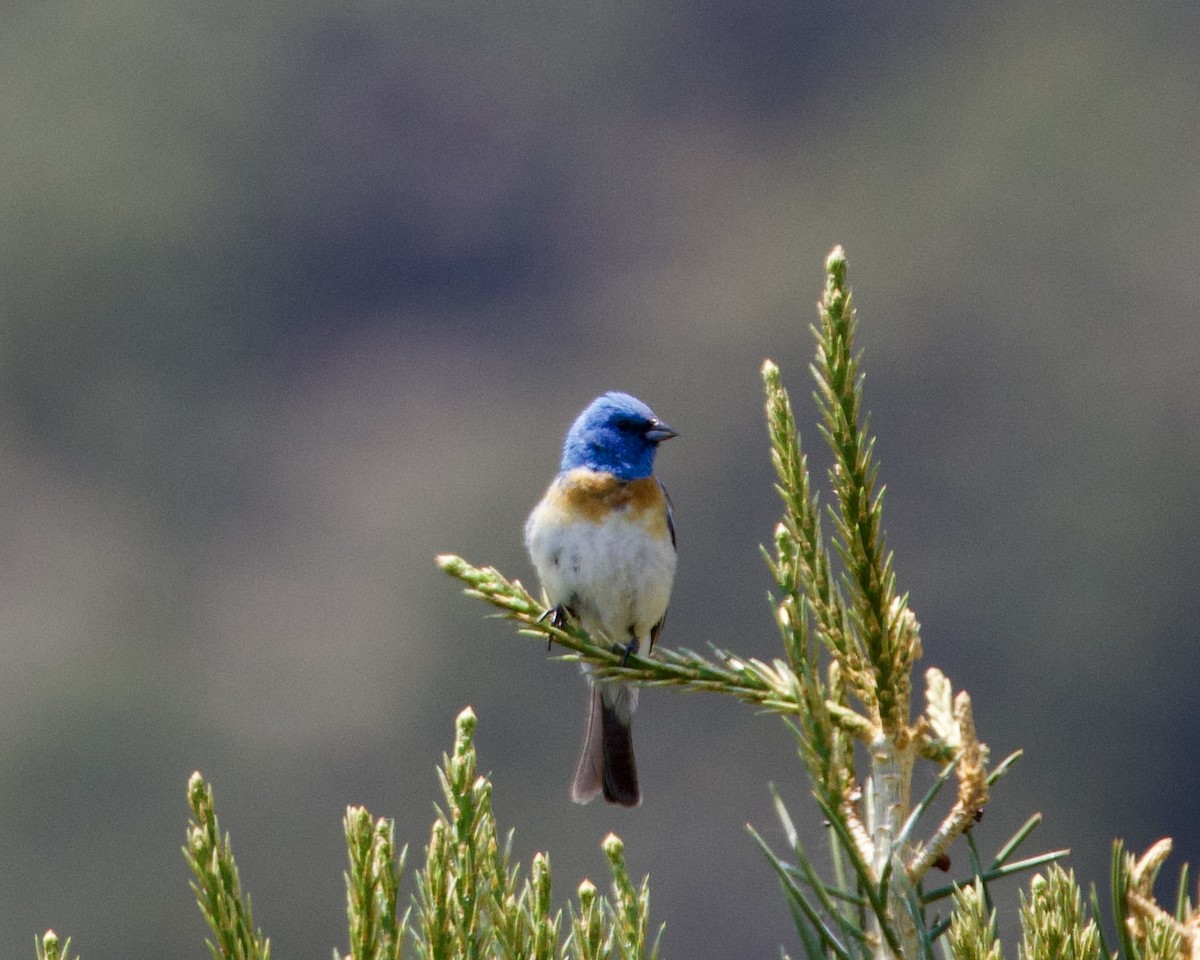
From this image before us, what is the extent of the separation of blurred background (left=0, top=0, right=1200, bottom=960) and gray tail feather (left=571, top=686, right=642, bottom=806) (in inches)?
1409

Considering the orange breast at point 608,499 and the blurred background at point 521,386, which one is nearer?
the orange breast at point 608,499

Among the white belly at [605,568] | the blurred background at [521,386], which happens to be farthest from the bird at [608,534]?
the blurred background at [521,386]

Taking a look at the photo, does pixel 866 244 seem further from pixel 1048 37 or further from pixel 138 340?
pixel 138 340

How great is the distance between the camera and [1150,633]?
63500 mm

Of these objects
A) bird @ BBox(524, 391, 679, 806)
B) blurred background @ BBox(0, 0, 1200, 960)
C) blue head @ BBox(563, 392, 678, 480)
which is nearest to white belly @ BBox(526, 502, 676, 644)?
bird @ BBox(524, 391, 679, 806)

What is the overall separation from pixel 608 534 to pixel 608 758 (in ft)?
2.14

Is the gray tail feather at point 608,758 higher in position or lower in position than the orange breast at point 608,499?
lower

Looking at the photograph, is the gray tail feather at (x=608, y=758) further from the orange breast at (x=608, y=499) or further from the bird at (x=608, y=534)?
the orange breast at (x=608, y=499)

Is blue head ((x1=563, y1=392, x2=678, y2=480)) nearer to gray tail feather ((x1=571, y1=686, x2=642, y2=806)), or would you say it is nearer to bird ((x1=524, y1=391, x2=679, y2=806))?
bird ((x1=524, y1=391, x2=679, y2=806))

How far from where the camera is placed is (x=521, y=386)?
75.8 m

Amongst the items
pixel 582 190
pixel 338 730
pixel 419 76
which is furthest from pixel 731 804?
pixel 419 76

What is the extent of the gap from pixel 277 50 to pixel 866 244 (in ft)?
102

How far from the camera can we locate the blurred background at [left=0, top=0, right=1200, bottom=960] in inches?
2244

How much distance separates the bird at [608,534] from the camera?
4.50m
